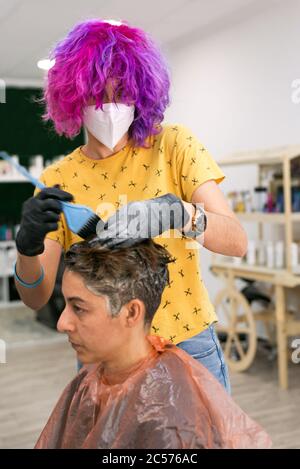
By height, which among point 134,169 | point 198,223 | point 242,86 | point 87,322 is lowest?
point 87,322

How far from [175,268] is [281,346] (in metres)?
2.42

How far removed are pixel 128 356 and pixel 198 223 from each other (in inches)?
11.2

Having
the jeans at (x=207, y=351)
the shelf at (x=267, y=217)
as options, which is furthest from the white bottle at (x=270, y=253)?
the jeans at (x=207, y=351)

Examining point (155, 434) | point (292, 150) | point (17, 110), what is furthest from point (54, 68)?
point (17, 110)

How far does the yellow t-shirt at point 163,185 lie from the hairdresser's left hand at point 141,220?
177mm

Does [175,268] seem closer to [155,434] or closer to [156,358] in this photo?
[156,358]

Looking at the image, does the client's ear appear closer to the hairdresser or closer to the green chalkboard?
the hairdresser

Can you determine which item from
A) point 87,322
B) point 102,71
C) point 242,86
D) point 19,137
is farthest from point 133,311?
point 19,137

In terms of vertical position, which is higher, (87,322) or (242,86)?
(242,86)

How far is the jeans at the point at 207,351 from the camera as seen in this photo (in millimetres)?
1299

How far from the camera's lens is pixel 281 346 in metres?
3.52

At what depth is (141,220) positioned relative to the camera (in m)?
1.01

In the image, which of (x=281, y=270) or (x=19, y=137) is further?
(x=19, y=137)

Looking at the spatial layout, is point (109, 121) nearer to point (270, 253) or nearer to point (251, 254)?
point (270, 253)
